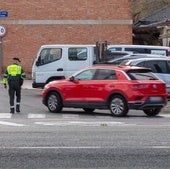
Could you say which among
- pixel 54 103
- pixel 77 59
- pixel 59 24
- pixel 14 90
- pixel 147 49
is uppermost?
pixel 59 24

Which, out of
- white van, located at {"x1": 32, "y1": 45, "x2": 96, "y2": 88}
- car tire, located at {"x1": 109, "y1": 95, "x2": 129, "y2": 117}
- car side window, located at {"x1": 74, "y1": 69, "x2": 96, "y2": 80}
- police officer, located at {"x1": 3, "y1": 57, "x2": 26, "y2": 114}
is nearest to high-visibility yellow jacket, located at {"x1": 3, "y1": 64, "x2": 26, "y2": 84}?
police officer, located at {"x1": 3, "y1": 57, "x2": 26, "y2": 114}

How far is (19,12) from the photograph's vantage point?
1570 inches

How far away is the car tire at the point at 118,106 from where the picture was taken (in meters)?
19.4

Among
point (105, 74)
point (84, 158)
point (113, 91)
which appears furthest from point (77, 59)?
point (84, 158)

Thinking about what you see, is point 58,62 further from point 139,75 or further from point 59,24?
point 59,24

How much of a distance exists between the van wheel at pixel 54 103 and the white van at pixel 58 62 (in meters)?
5.60

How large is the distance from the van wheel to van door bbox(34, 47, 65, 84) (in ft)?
18.6

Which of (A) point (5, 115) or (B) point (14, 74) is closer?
(A) point (5, 115)

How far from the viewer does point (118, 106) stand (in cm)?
1950

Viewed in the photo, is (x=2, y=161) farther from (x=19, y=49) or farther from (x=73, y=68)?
(x=19, y=49)

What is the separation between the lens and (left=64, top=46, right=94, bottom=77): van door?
27.0 metres

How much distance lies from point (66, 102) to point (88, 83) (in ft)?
3.66

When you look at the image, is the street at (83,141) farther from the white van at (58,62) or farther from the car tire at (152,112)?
the white van at (58,62)

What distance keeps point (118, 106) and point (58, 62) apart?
26.1ft
